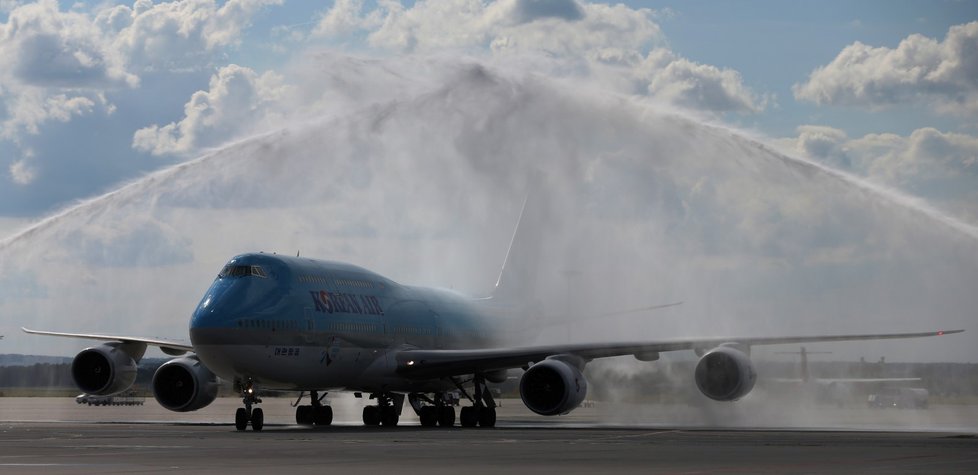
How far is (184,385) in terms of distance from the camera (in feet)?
148

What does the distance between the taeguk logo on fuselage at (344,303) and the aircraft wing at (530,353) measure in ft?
6.58

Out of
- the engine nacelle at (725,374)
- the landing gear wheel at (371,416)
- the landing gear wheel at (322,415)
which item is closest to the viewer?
the engine nacelle at (725,374)

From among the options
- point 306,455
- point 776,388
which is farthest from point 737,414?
point 306,455

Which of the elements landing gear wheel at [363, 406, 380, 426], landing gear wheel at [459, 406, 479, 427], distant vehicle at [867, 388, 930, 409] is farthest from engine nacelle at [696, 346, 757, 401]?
distant vehicle at [867, 388, 930, 409]

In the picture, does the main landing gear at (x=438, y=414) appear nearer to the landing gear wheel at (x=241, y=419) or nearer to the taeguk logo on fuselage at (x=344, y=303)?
the taeguk logo on fuselage at (x=344, y=303)

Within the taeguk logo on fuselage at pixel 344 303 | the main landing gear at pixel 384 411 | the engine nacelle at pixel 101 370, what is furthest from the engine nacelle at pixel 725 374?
the engine nacelle at pixel 101 370

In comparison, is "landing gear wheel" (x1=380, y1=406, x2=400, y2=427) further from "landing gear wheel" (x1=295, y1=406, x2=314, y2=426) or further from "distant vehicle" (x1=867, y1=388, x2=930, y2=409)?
"distant vehicle" (x1=867, y1=388, x2=930, y2=409)

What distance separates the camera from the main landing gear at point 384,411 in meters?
47.1

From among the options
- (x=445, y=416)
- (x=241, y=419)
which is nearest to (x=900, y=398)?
(x=445, y=416)

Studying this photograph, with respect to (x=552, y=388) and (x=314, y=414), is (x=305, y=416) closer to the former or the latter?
(x=314, y=414)

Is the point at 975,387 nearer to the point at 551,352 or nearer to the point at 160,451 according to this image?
the point at 551,352

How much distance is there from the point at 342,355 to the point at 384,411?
441cm

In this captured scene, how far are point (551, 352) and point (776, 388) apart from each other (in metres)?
11.4

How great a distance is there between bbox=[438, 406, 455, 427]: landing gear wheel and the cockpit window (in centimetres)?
919
